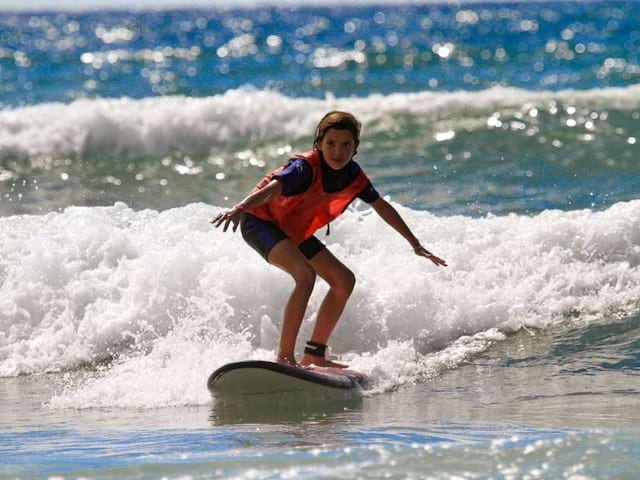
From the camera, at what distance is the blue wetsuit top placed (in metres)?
6.43

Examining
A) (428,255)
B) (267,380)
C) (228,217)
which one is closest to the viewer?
(228,217)

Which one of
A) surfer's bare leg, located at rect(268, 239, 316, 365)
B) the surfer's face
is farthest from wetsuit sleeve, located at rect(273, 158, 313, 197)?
surfer's bare leg, located at rect(268, 239, 316, 365)

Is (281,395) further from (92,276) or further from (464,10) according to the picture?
(464,10)

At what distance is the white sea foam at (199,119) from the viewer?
1545cm

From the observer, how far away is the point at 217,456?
498 centimetres

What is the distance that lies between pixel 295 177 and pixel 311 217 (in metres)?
0.35

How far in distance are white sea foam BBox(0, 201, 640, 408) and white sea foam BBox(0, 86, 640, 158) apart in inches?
242

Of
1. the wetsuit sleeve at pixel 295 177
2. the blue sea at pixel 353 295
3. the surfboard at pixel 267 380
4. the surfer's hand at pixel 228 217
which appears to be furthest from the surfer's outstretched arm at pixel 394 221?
the surfer's hand at pixel 228 217

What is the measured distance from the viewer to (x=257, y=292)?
805 cm

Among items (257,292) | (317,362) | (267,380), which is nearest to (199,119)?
(257,292)

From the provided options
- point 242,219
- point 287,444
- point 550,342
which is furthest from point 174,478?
point 550,342

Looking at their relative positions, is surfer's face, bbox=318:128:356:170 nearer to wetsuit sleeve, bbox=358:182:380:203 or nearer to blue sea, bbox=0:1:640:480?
wetsuit sleeve, bbox=358:182:380:203

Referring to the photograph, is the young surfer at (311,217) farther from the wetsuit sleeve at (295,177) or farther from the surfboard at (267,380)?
the surfboard at (267,380)

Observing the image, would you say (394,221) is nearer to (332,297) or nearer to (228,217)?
(332,297)
